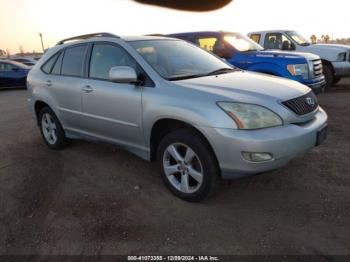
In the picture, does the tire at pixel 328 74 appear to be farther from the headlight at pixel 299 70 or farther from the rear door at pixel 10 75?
the rear door at pixel 10 75

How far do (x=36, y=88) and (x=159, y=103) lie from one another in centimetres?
287

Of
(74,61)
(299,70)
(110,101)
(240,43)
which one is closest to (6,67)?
(240,43)

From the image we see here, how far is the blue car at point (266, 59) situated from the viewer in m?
7.91

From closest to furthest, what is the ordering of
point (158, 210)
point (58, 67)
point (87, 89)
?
point (158, 210) → point (87, 89) → point (58, 67)

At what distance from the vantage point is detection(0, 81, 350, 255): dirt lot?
10.3 ft

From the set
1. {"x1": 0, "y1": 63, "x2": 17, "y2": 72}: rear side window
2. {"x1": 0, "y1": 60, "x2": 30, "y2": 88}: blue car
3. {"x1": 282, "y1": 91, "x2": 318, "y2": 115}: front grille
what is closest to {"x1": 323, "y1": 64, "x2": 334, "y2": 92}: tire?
{"x1": 282, "y1": 91, "x2": 318, "y2": 115}: front grille

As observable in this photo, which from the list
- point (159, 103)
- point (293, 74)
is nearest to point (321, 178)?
point (159, 103)

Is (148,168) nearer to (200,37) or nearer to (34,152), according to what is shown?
(34,152)

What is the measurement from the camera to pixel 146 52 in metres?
4.38

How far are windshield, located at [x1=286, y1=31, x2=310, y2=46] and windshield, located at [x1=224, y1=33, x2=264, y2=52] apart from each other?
7.43 feet

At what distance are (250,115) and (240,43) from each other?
6.33 metres

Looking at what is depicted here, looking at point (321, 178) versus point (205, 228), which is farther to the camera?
point (321, 178)

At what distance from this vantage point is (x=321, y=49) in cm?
1077

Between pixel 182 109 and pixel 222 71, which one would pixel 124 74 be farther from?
pixel 222 71
